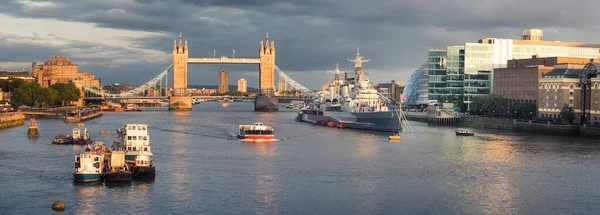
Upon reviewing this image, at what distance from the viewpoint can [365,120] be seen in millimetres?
66188

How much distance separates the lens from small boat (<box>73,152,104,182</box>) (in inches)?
1206

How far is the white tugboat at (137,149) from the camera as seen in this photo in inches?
1260

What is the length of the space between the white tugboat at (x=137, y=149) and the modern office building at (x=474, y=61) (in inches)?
2238

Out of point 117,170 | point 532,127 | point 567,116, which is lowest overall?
point 117,170

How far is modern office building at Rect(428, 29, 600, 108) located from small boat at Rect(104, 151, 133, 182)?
6156cm

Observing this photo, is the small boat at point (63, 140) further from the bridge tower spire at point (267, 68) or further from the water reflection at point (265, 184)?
the bridge tower spire at point (267, 68)

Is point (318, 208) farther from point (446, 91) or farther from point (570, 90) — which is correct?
point (446, 91)

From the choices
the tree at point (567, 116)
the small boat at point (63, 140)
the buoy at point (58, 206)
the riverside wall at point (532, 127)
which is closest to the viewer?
the buoy at point (58, 206)

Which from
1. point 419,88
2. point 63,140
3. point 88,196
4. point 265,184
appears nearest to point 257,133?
point 63,140

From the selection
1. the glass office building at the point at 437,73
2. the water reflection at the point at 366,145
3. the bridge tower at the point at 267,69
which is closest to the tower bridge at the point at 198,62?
the bridge tower at the point at 267,69

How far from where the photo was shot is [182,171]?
34.6m

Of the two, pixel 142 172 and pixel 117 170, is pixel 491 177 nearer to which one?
pixel 142 172

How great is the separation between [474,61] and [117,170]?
63.9 meters

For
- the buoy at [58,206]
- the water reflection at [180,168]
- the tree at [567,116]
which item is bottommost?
the buoy at [58,206]
